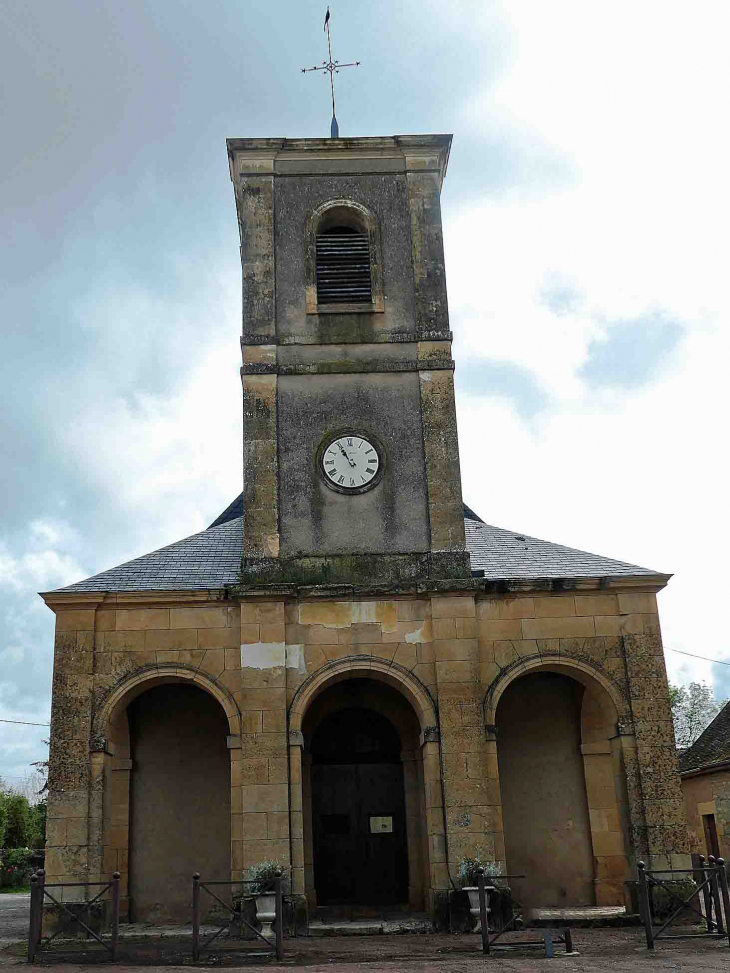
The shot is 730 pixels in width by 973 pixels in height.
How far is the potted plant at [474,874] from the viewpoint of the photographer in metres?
12.6

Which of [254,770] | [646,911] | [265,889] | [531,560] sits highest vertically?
[531,560]

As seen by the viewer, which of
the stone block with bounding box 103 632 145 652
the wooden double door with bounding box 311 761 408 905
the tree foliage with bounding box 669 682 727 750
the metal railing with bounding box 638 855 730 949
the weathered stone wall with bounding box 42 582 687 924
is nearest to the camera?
the metal railing with bounding box 638 855 730 949

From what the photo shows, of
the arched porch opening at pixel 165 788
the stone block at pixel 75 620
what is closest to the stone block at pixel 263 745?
the arched porch opening at pixel 165 788

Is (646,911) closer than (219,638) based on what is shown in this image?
Yes

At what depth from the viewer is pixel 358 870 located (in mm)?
15094

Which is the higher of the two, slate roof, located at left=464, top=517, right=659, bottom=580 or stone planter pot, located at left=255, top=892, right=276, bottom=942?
slate roof, located at left=464, top=517, right=659, bottom=580

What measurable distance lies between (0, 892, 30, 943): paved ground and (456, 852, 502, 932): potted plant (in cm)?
635

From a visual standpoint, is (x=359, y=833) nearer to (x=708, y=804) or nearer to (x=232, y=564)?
(x=232, y=564)

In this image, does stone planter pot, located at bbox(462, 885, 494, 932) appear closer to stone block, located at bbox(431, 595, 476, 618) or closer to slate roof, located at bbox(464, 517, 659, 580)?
stone block, located at bbox(431, 595, 476, 618)

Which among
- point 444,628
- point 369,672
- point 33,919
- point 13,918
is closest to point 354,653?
point 369,672

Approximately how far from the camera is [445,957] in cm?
1059

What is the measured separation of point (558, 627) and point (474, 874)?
11.8 feet

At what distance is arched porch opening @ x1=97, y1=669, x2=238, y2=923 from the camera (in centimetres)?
1404

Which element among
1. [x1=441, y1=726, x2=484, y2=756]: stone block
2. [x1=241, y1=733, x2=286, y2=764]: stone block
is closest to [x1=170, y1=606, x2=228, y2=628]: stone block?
[x1=241, y1=733, x2=286, y2=764]: stone block
